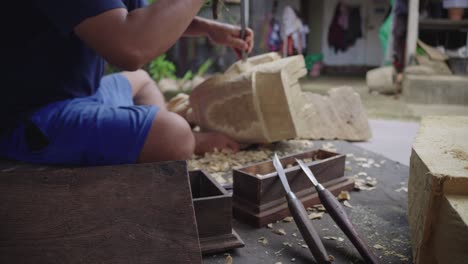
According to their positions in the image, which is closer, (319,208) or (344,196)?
(319,208)

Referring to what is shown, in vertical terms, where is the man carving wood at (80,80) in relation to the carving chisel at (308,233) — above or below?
above

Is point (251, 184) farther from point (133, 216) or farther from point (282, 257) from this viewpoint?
point (133, 216)

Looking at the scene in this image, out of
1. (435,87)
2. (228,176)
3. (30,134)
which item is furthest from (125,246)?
(435,87)

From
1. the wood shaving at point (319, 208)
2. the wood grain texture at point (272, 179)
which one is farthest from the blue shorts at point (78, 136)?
the wood shaving at point (319, 208)

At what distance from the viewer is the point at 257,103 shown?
2422 mm

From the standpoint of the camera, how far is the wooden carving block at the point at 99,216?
101 centimetres

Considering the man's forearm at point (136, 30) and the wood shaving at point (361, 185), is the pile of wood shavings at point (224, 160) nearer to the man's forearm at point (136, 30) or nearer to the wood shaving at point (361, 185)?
the wood shaving at point (361, 185)

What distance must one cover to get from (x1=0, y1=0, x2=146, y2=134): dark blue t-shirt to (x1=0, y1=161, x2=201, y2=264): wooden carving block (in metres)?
0.59

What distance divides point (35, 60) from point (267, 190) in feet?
3.46

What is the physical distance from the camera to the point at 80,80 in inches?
70.6

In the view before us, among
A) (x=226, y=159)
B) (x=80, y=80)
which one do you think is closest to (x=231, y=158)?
(x=226, y=159)

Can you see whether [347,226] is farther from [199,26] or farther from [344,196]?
[199,26]

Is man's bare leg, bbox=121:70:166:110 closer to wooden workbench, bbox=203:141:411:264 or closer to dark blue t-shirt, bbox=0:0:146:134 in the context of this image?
dark blue t-shirt, bbox=0:0:146:134

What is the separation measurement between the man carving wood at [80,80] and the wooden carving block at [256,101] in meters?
0.66
